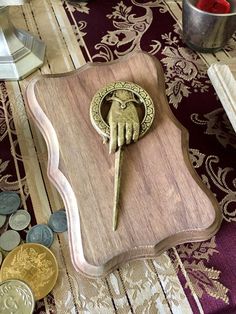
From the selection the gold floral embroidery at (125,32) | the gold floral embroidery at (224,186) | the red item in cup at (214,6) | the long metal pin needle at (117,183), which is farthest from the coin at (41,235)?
the red item in cup at (214,6)

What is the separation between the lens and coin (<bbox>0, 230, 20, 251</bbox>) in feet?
1.81

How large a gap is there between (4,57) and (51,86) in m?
0.18

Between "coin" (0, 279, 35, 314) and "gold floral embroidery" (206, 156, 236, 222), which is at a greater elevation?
"coin" (0, 279, 35, 314)

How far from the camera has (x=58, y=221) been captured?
577 mm

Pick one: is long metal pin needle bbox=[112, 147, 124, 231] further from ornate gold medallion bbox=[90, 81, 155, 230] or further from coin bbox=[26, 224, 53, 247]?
coin bbox=[26, 224, 53, 247]

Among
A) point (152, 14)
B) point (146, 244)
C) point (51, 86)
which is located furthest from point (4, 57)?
point (146, 244)

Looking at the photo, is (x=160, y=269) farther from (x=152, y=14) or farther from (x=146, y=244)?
(x=152, y=14)

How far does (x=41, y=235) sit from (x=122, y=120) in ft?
0.60

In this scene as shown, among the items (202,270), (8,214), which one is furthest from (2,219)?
(202,270)

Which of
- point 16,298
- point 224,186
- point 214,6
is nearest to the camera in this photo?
point 16,298

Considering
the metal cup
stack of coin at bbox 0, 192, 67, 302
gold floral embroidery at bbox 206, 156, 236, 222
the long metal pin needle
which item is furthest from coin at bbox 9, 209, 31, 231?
the metal cup

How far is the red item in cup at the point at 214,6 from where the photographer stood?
29.8 inches

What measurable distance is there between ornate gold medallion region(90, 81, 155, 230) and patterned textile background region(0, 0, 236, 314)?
0.38 feet

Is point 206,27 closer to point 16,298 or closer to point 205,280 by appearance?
point 205,280
